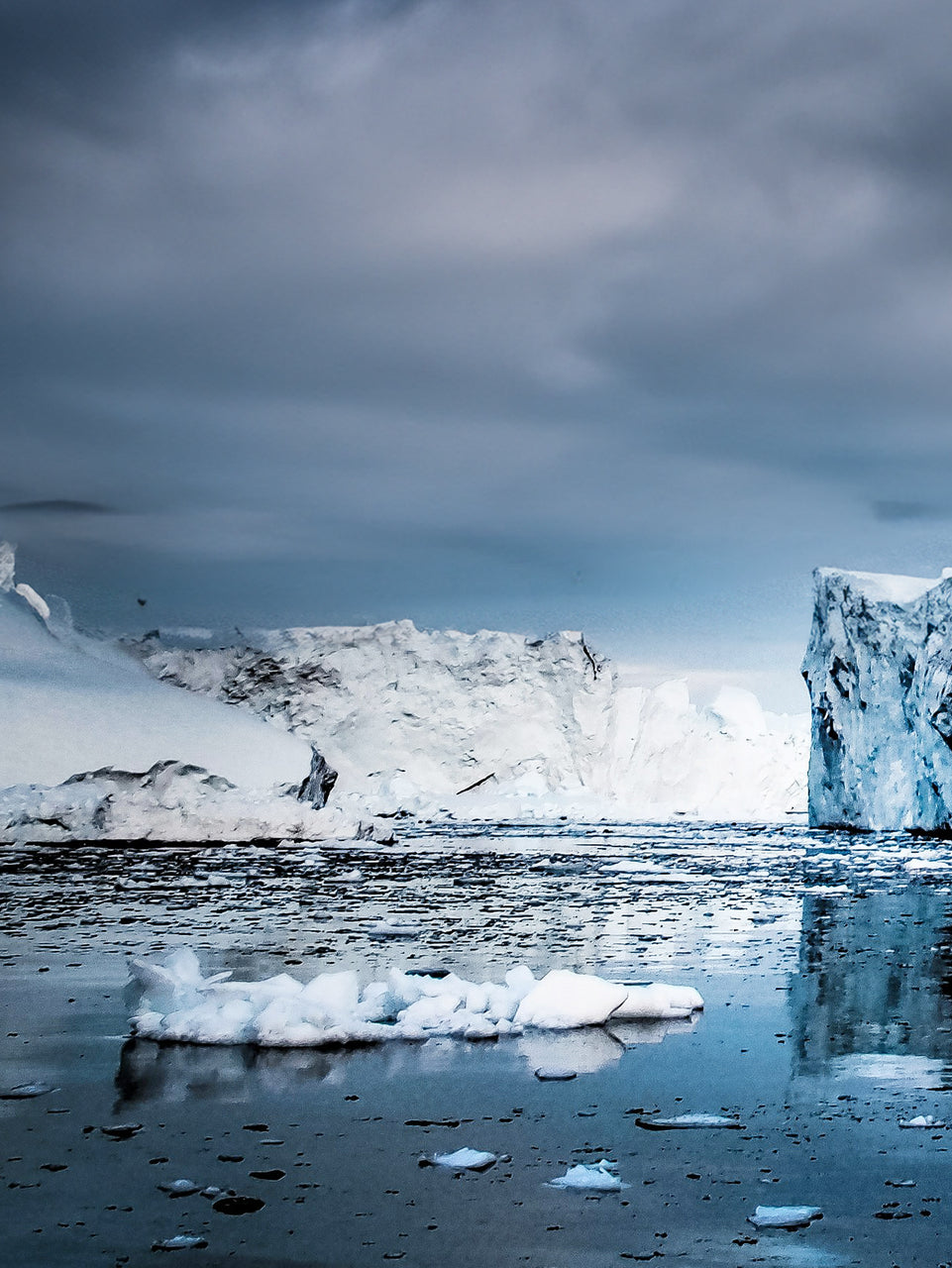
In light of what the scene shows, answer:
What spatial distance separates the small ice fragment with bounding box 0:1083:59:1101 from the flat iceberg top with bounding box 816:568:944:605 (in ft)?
100

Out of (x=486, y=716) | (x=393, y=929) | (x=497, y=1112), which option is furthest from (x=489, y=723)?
(x=497, y=1112)

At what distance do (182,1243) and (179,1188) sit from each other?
391 millimetres

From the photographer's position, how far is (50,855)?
68.4 feet

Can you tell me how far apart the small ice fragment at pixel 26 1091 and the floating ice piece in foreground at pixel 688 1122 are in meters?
1.99

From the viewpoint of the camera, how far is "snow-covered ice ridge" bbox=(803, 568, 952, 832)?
30.0 m

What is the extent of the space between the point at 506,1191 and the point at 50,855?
754 inches

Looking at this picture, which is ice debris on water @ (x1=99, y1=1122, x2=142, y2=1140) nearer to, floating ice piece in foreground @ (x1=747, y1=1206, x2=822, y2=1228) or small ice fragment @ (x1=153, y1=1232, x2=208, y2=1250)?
small ice fragment @ (x1=153, y1=1232, x2=208, y2=1250)

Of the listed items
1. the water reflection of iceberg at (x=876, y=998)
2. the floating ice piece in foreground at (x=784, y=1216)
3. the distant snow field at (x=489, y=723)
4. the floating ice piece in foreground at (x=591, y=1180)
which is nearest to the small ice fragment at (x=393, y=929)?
the water reflection of iceberg at (x=876, y=998)

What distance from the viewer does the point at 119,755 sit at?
33.8 meters

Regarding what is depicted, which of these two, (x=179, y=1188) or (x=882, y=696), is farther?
(x=882, y=696)

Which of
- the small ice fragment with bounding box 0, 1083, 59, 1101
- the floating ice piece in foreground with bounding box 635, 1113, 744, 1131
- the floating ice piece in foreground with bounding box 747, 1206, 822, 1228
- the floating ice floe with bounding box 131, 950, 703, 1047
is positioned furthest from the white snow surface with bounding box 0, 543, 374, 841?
the floating ice piece in foreground with bounding box 747, 1206, 822, 1228

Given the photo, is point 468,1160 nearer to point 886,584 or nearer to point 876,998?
point 876,998

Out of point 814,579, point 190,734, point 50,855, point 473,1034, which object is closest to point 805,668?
point 814,579

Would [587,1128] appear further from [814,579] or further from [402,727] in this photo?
[402,727]
